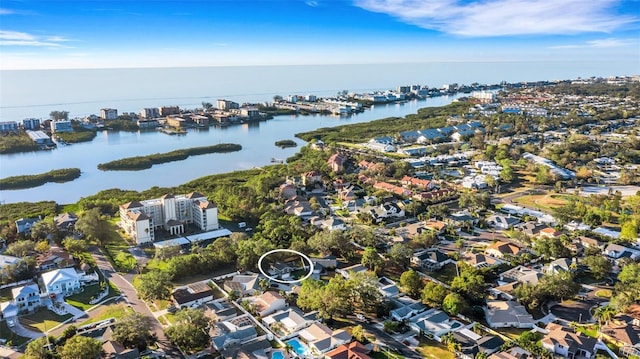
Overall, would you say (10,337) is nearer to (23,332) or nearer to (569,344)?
(23,332)

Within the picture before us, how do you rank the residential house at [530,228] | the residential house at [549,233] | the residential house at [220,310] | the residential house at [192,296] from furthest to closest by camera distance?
the residential house at [530,228], the residential house at [549,233], the residential house at [192,296], the residential house at [220,310]

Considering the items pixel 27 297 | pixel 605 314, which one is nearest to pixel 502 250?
pixel 605 314

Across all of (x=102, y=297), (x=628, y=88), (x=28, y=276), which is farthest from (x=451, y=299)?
(x=628, y=88)

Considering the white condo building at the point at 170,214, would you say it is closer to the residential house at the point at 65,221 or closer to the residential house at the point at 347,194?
the residential house at the point at 65,221

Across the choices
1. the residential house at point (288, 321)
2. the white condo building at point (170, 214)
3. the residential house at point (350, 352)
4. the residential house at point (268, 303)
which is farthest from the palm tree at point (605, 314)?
the white condo building at point (170, 214)

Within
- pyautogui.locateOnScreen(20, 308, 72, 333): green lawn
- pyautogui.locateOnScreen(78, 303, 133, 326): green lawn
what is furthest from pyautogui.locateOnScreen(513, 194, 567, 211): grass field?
pyautogui.locateOnScreen(20, 308, 72, 333): green lawn

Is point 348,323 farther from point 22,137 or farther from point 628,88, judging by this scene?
point 628,88
